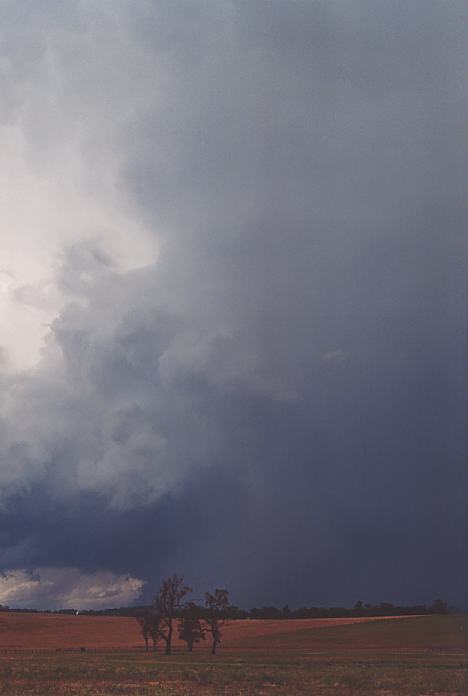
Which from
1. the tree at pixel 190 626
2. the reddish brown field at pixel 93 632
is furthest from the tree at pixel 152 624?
the reddish brown field at pixel 93 632

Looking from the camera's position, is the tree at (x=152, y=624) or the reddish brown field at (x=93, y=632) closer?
the tree at (x=152, y=624)

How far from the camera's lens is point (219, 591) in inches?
4838

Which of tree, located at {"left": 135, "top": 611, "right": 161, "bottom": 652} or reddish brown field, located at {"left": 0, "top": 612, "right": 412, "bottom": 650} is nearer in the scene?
tree, located at {"left": 135, "top": 611, "right": 161, "bottom": 652}

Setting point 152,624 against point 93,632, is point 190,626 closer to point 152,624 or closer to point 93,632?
point 152,624

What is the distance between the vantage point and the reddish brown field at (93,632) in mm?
139500

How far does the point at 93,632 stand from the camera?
539 ft

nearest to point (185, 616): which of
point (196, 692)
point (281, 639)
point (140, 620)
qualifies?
point (140, 620)

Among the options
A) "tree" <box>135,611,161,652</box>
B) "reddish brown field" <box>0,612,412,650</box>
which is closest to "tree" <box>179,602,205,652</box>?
"tree" <box>135,611,161,652</box>

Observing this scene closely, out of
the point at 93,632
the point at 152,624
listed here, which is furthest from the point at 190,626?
the point at 93,632

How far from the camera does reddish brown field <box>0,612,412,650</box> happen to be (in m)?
140

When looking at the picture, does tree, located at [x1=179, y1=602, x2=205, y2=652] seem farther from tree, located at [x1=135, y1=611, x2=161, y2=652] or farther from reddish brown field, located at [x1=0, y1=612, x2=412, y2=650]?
reddish brown field, located at [x1=0, y1=612, x2=412, y2=650]

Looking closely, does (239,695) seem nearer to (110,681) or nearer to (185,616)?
(110,681)

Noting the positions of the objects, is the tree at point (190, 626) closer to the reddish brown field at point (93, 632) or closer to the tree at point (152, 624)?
the tree at point (152, 624)

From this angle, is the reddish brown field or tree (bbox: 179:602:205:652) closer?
tree (bbox: 179:602:205:652)
